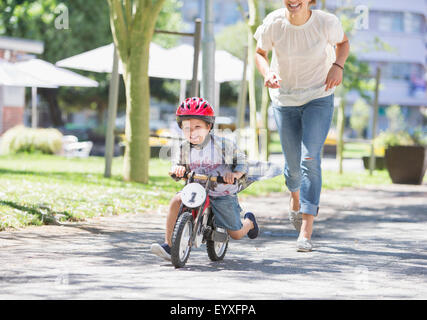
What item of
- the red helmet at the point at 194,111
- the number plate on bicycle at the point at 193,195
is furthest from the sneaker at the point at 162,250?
the red helmet at the point at 194,111

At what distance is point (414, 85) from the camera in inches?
3191

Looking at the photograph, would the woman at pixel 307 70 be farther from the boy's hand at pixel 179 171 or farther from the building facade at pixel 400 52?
the building facade at pixel 400 52

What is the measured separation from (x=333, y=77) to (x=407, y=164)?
10.8 meters

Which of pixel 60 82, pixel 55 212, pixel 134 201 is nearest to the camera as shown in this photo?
pixel 55 212

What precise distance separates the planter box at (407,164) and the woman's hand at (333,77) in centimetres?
1070

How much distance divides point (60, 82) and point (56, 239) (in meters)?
15.5

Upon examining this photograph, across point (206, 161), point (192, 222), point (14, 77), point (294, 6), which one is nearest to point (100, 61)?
point (14, 77)

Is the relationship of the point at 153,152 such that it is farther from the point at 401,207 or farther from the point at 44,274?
the point at 44,274

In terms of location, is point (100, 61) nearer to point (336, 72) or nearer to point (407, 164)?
point (407, 164)

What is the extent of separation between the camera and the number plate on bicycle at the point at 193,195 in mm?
6133

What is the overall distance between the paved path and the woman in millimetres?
569

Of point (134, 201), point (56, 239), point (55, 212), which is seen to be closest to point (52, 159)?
point (134, 201)

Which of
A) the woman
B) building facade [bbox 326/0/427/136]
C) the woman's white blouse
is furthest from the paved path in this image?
building facade [bbox 326/0/427/136]

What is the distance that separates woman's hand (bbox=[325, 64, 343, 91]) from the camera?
6945 millimetres
